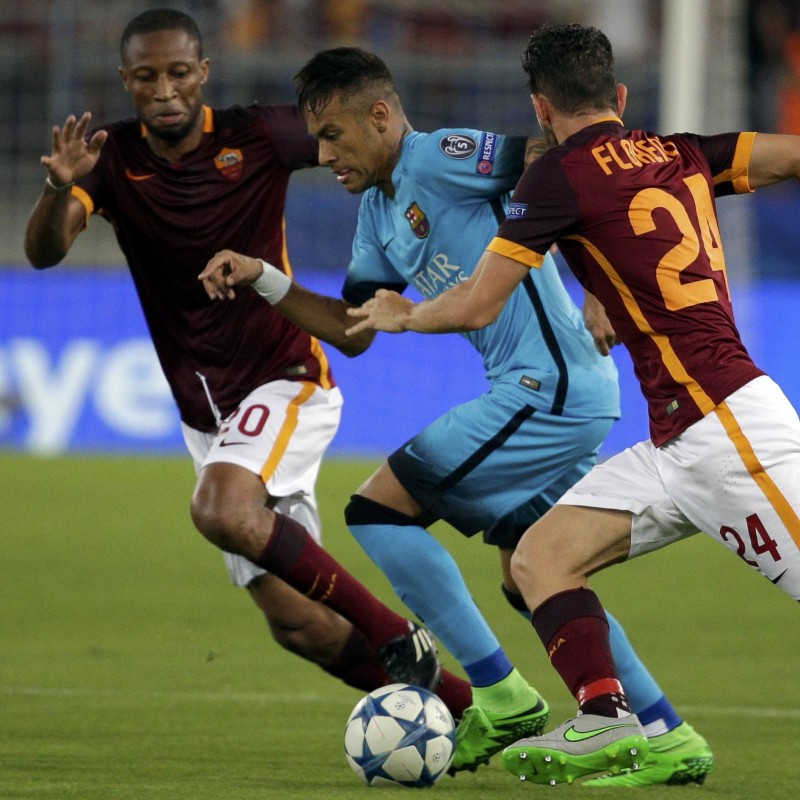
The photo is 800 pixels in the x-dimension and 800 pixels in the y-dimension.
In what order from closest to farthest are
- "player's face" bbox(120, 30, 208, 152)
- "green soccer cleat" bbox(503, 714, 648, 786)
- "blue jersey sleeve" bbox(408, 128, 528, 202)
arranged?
"green soccer cleat" bbox(503, 714, 648, 786) < "blue jersey sleeve" bbox(408, 128, 528, 202) < "player's face" bbox(120, 30, 208, 152)

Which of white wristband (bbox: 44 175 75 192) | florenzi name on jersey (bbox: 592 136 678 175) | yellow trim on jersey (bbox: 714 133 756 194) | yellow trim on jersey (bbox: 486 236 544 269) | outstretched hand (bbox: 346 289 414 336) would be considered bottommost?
white wristband (bbox: 44 175 75 192)

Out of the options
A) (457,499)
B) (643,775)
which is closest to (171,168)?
(457,499)

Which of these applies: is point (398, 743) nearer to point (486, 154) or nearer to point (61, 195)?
point (486, 154)

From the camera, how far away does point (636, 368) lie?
4395mm

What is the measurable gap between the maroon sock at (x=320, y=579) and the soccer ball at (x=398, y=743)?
675 millimetres

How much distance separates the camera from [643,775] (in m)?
4.90

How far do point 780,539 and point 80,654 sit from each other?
12.9ft

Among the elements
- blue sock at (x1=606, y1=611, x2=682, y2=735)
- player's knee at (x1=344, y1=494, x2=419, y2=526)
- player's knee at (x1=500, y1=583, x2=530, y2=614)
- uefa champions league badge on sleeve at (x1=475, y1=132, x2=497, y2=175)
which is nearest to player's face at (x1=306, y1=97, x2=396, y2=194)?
uefa champions league badge on sleeve at (x1=475, y1=132, x2=497, y2=175)

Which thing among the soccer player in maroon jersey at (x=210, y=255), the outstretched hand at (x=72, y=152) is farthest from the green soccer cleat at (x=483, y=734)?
the outstretched hand at (x=72, y=152)

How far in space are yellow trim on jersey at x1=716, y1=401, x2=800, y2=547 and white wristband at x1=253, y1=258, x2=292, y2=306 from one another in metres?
1.75

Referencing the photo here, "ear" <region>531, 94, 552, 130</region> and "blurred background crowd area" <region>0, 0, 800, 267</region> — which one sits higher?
"ear" <region>531, 94, 552, 130</region>

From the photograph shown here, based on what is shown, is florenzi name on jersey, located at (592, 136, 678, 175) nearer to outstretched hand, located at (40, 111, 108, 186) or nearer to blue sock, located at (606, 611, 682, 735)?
blue sock, located at (606, 611, 682, 735)

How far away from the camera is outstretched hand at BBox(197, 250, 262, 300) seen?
16.2ft

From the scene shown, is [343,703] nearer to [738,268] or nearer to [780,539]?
[780,539]
